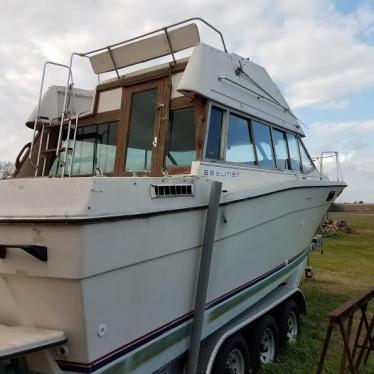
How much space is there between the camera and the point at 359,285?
449 inches

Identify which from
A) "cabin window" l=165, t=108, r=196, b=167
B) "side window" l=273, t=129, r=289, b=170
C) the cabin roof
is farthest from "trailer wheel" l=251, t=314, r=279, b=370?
the cabin roof

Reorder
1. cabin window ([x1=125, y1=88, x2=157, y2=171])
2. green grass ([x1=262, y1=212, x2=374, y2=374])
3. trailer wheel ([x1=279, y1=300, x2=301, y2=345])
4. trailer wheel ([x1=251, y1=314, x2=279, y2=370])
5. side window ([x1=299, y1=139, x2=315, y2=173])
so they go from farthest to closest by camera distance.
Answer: side window ([x1=299, y1=139, x2=315, y2=173])
trailer wheel ([x1=279, y1=300, x2=301, y2=345])
green grass ([x1=262, y1=212, x2=374, y2=374])
trailer wheel ([x1=251, y1=314, x2=279, y2=370])
cabin window ([x1=125, y1=88, x2=157, y2=171])

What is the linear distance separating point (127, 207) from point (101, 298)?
608 millimetres

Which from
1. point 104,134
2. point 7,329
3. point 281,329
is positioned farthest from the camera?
point 281,329

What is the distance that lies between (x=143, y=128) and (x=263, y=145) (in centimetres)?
154

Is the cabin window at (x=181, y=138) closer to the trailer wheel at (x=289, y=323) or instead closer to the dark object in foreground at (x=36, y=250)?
the dark object in foreground at (x=36, y=250)

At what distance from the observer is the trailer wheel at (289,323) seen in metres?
6.04

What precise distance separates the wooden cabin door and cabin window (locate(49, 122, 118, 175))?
0.23 metres

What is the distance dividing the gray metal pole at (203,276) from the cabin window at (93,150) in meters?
1.72

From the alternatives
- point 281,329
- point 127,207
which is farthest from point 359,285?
point 127,207

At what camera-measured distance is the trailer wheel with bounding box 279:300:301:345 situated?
6.04 m

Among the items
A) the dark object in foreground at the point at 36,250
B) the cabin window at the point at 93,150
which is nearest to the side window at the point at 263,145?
the cabin window at the point at 93,150

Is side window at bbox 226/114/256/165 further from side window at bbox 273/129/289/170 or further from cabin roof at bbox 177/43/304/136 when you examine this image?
side window at bbox 273/129/289/170

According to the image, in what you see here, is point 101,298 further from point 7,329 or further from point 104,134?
point 104,134
